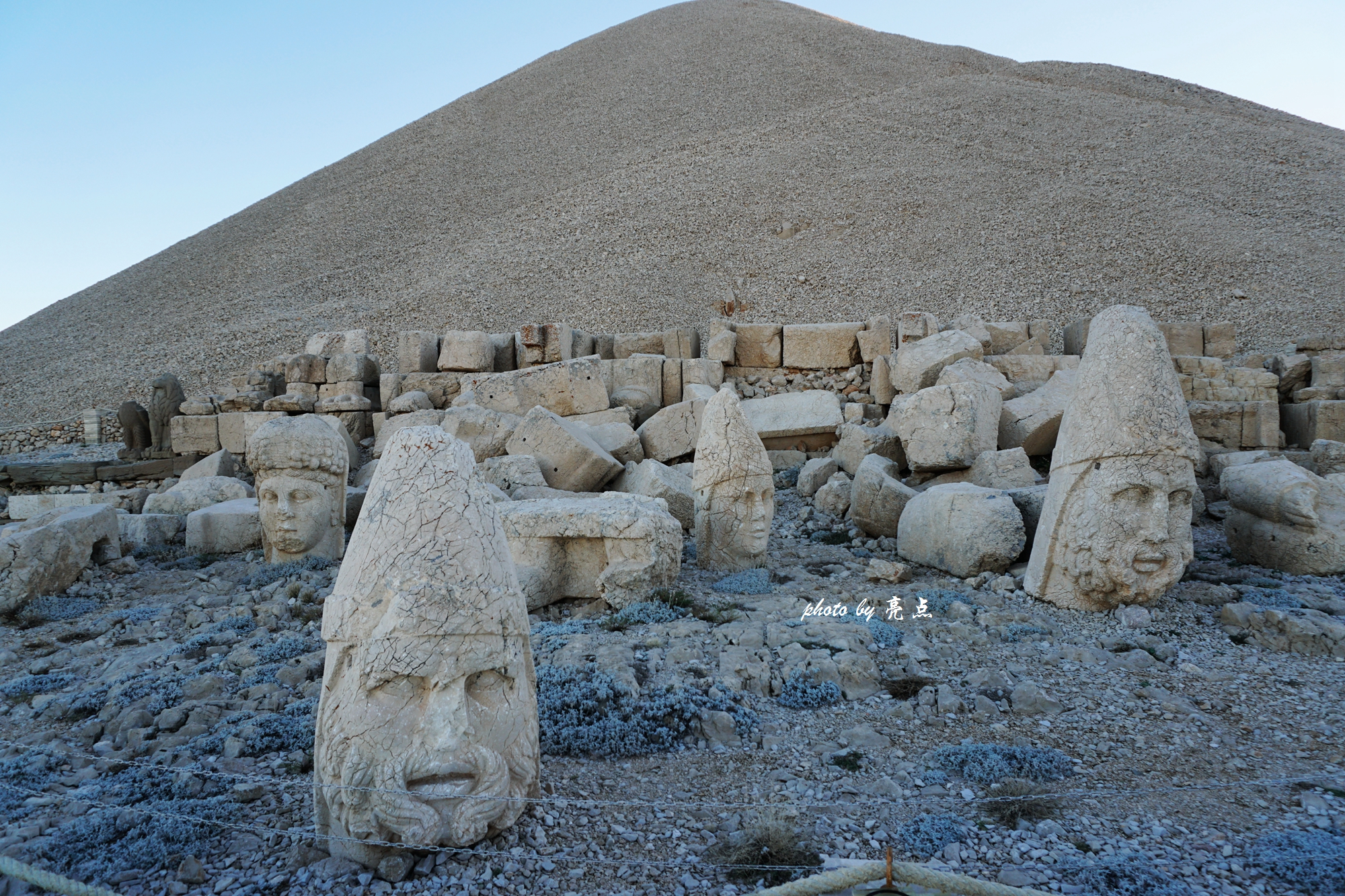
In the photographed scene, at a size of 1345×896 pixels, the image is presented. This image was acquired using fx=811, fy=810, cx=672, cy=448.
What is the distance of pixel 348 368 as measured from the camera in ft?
41.7

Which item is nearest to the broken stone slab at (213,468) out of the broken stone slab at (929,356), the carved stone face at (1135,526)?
the broken stone slab at (929,356)

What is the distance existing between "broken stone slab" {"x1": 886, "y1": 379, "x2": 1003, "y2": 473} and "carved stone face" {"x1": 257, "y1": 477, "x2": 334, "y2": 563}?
6090mm

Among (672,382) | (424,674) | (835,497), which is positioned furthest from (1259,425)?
(424,674)

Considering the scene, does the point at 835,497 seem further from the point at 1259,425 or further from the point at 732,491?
the point at 1259,425

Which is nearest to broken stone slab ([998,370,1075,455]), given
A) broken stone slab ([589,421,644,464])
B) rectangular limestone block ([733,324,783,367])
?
rectangular limestone block ([733,324,783,367])

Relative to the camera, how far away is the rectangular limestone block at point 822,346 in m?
12.5

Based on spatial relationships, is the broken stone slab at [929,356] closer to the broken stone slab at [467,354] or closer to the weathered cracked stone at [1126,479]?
the weathered cracked stone at [1126,479]

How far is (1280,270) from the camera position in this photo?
18156 mm

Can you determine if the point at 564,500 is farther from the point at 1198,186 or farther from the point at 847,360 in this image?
the point at 1198,186

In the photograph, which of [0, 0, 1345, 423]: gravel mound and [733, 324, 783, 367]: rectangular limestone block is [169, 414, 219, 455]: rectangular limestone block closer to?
[0, 0, 1345, 423]: gravel mound

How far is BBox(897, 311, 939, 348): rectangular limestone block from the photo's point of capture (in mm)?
11875

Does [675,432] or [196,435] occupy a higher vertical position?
[196,435]

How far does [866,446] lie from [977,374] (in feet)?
6.49

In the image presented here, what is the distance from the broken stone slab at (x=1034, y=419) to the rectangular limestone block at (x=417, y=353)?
8445mm
